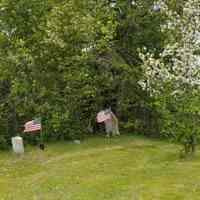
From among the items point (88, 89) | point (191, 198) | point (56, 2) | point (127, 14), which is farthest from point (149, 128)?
point (191, 198)

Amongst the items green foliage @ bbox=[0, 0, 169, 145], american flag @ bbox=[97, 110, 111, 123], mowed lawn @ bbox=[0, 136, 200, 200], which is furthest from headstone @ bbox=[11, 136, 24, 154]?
american flag @ bbox=[97, 110, 111, 123]

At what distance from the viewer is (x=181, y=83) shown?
21234mm

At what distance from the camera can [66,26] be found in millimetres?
28312

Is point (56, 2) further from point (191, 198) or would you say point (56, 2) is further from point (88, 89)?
point (191, 198)

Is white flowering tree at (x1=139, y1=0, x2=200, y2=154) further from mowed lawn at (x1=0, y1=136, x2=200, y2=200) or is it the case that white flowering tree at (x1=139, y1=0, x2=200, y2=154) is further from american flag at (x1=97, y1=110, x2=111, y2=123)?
american flag at (x1=97, y1=110, x2=111, y2=123)

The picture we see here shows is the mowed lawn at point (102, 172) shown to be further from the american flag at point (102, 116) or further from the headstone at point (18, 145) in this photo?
the american flag at point (102, 116)

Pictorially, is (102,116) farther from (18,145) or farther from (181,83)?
(181,83)

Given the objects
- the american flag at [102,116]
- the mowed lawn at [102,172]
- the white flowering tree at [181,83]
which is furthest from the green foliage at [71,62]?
the white flowering tree at [181,83]

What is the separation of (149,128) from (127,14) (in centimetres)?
589

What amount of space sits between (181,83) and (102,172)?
14.3ft

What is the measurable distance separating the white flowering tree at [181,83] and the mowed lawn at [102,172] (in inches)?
→ 46.5

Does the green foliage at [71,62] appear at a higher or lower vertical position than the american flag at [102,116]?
higher

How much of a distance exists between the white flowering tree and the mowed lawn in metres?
1.18

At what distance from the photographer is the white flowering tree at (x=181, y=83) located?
21.0m
